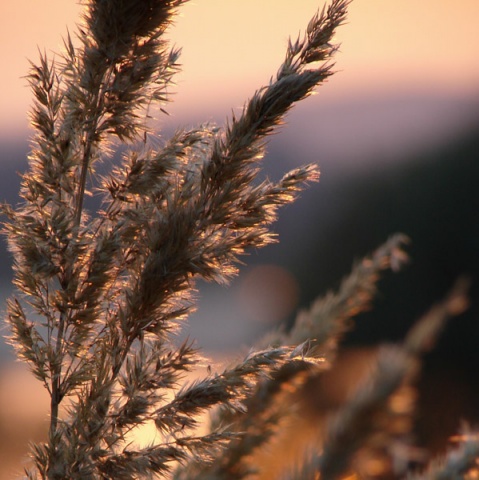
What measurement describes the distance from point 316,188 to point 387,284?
2.86 meters

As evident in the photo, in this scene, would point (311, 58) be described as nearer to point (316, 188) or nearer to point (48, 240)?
point (48, 240)

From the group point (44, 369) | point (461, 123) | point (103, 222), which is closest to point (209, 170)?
point (103, 222)

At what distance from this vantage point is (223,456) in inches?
80.0

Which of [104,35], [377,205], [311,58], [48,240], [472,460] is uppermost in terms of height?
[377,205]

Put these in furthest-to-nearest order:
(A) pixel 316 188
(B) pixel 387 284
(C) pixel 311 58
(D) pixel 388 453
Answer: (A) pixel 316 188, (B) pixel 387 284, (D) pixel 388 453, (C) pixel 311 58

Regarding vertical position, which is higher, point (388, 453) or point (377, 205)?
point (377, 205)

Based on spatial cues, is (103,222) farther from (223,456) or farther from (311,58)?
(223,456)

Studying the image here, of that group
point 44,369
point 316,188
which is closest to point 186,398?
point 44,369

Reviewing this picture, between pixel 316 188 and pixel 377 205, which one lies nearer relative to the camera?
pixel 377 205

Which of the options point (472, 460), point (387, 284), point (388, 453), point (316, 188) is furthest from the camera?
point (316, 188)

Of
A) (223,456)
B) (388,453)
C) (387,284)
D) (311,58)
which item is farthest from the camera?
(387,284)

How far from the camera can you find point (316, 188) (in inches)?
601

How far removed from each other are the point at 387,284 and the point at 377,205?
4.99 feet

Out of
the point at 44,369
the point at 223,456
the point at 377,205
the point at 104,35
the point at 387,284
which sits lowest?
the point at 223,456
